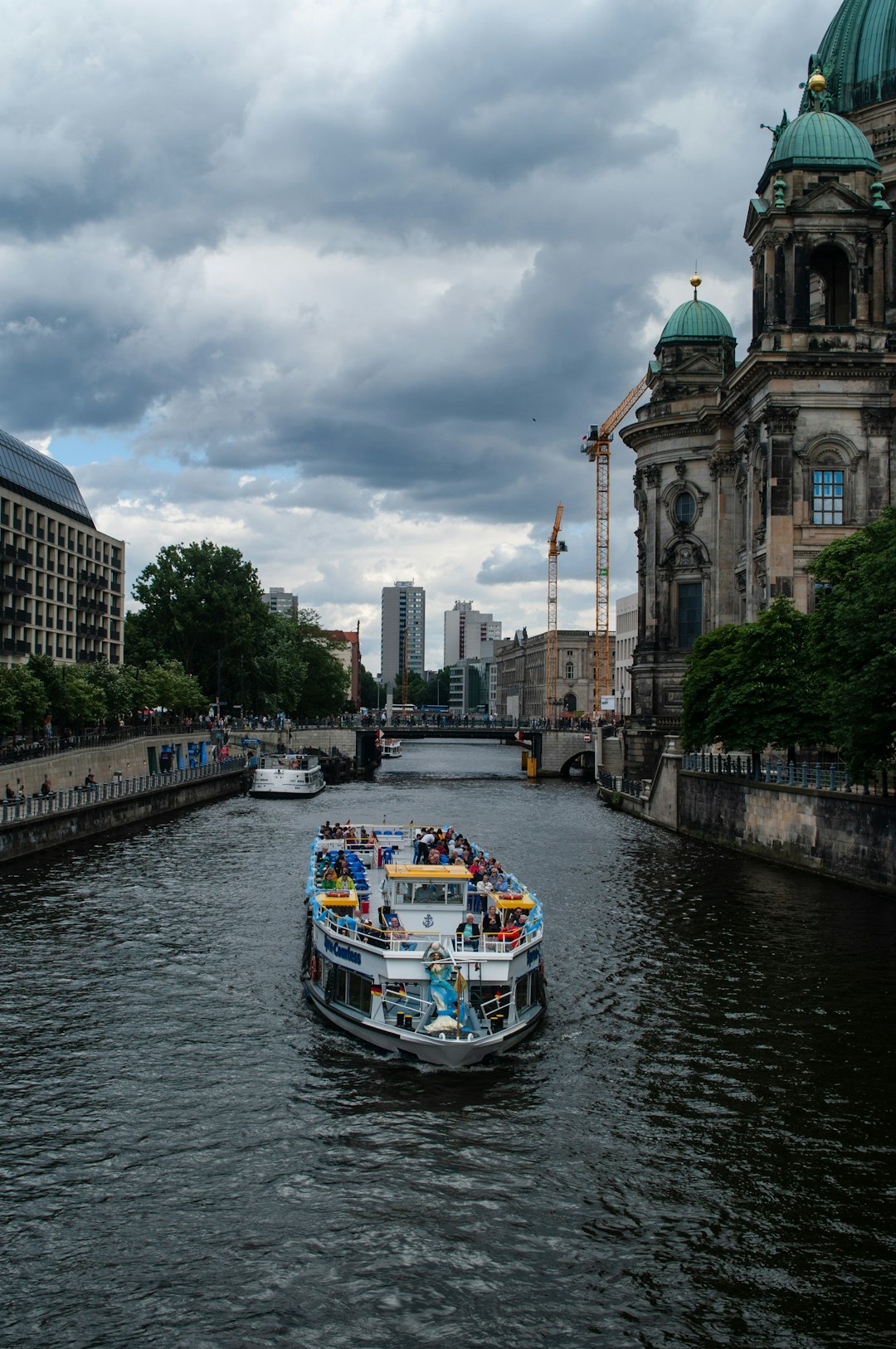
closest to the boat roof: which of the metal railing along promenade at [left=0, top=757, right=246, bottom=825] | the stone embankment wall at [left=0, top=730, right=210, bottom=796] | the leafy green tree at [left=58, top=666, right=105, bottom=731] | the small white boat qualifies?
the metal railing along promenade at [left=0, top=757, right=246, bottom=825]

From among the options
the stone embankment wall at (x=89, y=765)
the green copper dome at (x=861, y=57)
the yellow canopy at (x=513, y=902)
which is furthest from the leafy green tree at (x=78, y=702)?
the green copper dome at (x=861, y=57)

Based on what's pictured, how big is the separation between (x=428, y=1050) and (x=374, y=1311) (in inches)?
417

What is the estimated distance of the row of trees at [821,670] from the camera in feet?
165

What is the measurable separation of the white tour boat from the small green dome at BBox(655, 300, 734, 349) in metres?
88.4

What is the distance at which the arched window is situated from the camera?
94.2 m

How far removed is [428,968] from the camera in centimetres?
3072

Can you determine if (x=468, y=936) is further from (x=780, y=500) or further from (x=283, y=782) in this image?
(x=283, y=782)

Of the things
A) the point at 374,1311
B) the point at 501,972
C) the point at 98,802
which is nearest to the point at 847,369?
the point at 98,802

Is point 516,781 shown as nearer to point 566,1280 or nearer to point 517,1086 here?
point 517,1086

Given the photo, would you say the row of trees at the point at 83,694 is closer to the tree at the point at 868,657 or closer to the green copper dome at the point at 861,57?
the tree at the point at 868,657

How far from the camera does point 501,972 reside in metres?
31.2

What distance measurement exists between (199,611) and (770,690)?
98210 millimetres

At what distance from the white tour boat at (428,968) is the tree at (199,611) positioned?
118234 millimetres

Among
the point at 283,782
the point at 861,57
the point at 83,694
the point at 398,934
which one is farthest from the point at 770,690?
the point at 861,57
